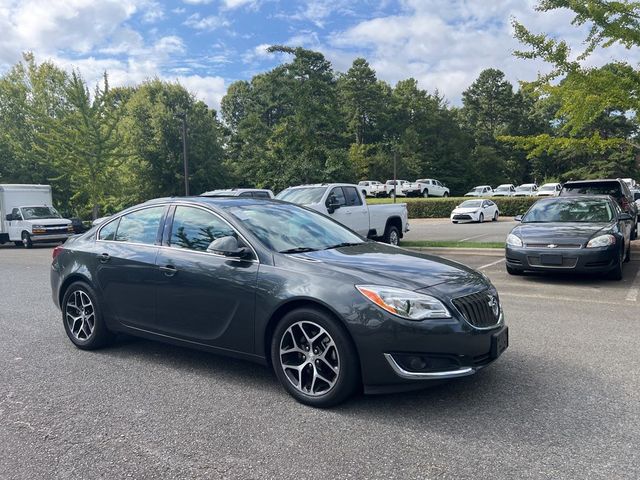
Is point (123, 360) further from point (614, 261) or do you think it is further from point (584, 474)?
point (614, 261)

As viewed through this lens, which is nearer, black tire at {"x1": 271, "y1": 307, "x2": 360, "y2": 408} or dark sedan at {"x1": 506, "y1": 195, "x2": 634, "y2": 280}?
black tire at {"x1": 271, "y1": 307, "x2": 360, "y2": 408}

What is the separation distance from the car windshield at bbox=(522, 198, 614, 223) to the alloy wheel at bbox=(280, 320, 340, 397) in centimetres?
708

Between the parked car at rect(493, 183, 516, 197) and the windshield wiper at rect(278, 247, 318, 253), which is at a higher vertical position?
the parked car at rect(493, 183, 516, 197)

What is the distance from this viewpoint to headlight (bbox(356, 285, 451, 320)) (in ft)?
11.5

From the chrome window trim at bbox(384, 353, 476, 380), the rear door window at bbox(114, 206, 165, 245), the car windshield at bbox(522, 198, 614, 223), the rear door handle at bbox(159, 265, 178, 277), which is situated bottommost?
the chrome window trim at bbox(384, 353, 476, 380)

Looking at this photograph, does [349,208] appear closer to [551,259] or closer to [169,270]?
[551,259]

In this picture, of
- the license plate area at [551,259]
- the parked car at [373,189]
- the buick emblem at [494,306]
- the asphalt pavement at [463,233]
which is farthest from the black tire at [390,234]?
the parked car at [373,189]

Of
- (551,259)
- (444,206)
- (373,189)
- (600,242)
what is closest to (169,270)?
(551,259)

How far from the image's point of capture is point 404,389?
139 inches

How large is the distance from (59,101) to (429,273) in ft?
139

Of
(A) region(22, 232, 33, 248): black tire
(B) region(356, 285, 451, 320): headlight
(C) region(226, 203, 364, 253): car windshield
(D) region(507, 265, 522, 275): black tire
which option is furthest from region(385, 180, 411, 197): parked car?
(B) region(356, 285, 451, 320): headlight

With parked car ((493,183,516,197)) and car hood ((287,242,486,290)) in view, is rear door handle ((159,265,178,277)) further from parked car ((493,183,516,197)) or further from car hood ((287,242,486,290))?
parked car ((493,183,516,197))

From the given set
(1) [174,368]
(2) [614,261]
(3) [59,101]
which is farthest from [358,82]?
(1) [174,368]

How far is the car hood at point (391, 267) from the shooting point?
371 centimetres
